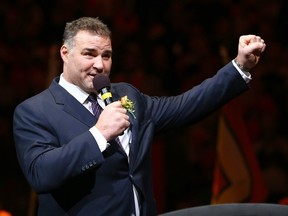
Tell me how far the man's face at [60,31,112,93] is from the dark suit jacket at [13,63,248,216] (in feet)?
0.27

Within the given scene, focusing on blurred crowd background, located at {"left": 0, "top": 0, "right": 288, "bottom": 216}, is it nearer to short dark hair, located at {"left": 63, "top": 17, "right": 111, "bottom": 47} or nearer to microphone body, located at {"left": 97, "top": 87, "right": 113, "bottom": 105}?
short dark hair, located at {"left": 63, "top": 17, "right": 111, "bottom": 47}

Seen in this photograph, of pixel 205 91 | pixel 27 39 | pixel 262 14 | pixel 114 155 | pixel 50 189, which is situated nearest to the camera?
pixel 50 189

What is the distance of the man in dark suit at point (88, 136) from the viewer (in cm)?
231

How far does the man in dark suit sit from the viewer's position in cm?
231

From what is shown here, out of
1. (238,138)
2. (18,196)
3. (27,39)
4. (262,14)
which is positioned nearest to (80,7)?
(27,39)

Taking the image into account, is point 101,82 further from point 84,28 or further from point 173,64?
point 173,64

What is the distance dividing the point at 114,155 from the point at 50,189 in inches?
10.1

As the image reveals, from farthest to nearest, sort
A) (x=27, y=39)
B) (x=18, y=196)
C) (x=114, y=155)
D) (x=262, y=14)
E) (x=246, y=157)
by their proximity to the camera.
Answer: (x=262, y=14), (x=27, y=39), (x=18, y=196), (x=246, y=157), (x=114, y=155)

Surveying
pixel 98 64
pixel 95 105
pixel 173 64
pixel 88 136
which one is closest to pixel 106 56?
pixel 98 64

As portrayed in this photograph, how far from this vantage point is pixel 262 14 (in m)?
5.81

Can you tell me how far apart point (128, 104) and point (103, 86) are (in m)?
0.15

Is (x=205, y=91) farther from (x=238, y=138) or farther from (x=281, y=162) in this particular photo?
(x=281, y=162)

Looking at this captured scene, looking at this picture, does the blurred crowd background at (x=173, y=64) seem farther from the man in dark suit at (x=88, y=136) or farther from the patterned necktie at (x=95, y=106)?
the patterned necktie at (x=95, y=106)

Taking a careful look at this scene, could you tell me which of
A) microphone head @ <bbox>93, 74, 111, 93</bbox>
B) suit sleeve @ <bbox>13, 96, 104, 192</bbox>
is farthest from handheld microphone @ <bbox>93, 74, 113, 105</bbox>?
suit sleeve @ <bbox>13, 96, 104, 192</bbox>
